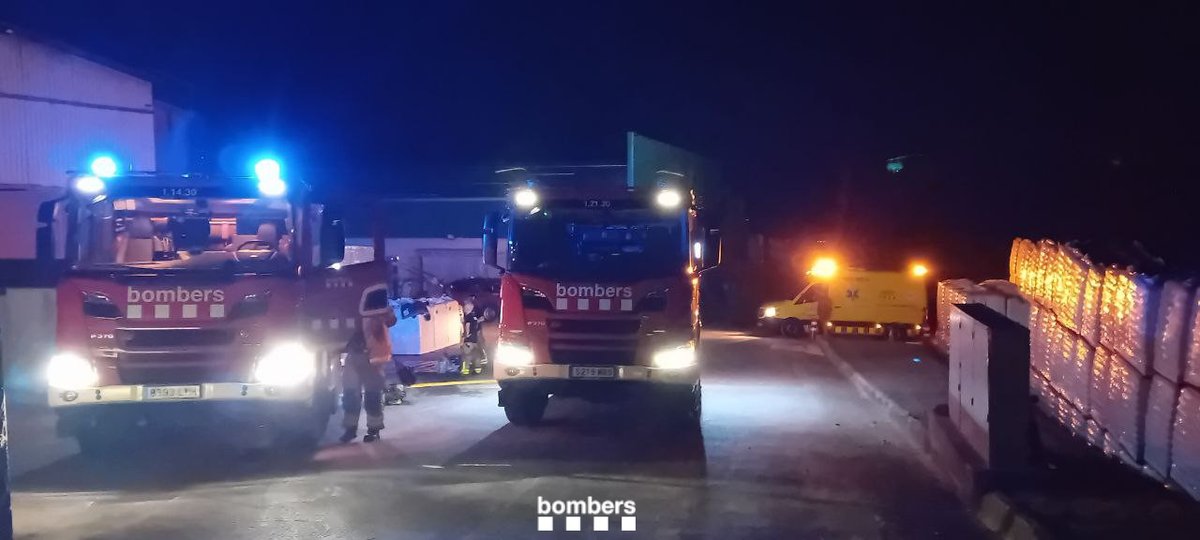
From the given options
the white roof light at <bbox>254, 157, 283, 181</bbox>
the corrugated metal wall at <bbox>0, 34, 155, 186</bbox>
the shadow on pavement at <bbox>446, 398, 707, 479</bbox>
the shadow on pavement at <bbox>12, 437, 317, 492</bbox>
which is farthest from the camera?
the corrugated metal wall at <bbox>0, 34, 155, 186</bbox>

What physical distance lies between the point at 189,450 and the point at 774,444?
6.12 m

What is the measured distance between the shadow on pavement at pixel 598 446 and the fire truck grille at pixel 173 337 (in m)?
2.53

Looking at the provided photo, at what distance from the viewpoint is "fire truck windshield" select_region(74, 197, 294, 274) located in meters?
10.4

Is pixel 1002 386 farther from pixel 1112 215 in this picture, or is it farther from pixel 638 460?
pixel 1112 215

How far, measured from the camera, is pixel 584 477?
29.8 ft

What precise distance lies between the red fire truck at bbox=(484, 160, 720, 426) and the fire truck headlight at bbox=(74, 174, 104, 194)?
4020mm

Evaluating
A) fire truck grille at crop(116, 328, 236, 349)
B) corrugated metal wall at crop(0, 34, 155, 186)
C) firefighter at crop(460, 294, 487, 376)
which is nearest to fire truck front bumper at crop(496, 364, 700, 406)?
fire truck grille at crop(116, 328, 236, 349)

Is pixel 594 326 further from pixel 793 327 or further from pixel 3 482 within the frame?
pixel 793 327

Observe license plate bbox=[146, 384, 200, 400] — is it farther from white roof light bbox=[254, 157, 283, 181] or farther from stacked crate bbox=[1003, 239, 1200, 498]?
stacked crate bbox=[1003, 239, 1200, 498]

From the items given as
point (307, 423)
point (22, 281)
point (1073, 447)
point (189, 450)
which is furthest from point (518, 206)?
point (22, 281)

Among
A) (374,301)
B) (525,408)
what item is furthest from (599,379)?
(374,301)

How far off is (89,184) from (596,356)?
5464 mm

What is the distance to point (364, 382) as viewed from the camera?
11.2 meters

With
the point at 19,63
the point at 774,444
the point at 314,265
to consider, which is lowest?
the point at 774,444
